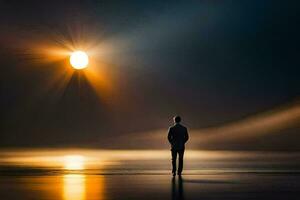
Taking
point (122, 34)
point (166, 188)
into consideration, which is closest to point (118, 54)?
point (122, 34)

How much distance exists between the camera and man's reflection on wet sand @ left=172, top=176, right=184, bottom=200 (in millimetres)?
12827

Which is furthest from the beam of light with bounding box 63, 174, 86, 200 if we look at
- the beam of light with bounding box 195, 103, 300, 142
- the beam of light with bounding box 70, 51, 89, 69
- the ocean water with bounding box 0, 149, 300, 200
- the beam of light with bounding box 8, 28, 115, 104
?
the beam of light with bounding box 70, 51, 89, 69

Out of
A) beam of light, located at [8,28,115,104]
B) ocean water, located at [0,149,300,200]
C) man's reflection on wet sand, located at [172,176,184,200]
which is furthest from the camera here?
beam of light, located at [8,28,115,104]

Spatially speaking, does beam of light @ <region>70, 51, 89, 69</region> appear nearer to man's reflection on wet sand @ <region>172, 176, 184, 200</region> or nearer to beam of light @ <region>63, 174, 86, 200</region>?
beam of light @ <region>63, 174, 86, 200</region>

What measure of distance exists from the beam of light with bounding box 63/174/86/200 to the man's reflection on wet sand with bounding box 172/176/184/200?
148 centimetres

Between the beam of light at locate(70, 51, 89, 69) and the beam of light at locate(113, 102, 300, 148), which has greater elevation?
the beam of light at locate(70, 51, 89, 69)

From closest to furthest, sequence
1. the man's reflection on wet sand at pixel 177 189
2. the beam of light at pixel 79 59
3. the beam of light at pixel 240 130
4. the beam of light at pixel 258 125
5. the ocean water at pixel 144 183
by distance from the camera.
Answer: the man's reflection on wet sand at pixel 177 189
the ocean water at pixel 144 183
the beam of light at pixel 240 130
the beam of light at pixel 258 125
the beam of light at pixel 79 59

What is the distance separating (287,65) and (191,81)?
19.8ft

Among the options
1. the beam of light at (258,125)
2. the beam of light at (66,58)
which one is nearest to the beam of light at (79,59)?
the beam of light at (66,58)

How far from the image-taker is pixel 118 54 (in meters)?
51.6

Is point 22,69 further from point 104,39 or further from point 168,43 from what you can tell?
point 168,43

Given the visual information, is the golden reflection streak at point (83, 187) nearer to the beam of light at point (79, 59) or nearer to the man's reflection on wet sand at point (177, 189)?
the man's reflection on wet sand at point (177, 189)

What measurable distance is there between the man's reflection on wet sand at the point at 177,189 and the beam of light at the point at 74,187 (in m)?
1.48

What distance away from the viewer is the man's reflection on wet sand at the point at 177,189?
12.8m
